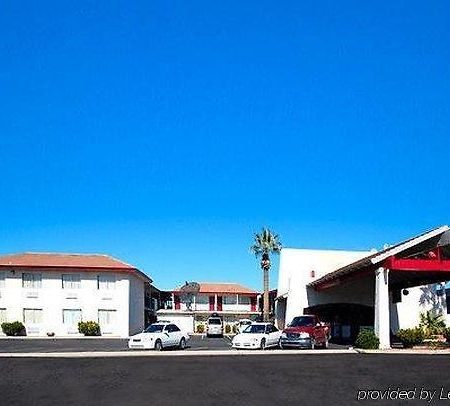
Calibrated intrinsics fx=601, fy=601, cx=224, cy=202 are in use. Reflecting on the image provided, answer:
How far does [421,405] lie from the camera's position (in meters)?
11.2

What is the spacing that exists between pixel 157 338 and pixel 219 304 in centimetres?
4542

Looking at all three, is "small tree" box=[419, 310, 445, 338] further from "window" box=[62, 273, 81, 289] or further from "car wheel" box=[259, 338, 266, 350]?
"window" box=[62, 273, 81, 289]

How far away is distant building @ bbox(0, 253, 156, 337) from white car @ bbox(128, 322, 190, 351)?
2261 cm

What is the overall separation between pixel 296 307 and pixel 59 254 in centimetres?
2462

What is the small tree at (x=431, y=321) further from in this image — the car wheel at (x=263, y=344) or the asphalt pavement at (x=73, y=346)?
the car wheel at (x=263, y=344)

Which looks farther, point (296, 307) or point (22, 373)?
point (296, 307)

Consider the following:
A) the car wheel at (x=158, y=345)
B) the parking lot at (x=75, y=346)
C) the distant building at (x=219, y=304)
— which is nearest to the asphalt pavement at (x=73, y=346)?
the parking lot at (x=75, y=346)

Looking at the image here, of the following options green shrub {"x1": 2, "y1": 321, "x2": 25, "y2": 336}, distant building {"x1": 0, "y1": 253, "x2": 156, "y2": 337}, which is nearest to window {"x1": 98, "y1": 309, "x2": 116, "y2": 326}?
distant building {"x1": 0, "y1": 253, "x2": 156, "y2": 337}

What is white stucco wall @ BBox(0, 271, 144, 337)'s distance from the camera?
50.1m

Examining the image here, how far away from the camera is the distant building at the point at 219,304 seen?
7131 cm

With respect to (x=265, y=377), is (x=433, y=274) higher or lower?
higher

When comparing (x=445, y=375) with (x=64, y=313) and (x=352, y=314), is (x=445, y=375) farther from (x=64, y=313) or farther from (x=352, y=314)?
(x=64, y=313)

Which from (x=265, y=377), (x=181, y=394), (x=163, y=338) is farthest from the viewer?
(x=163, y=338)

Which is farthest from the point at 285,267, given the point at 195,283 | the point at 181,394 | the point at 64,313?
the point at 181,394
